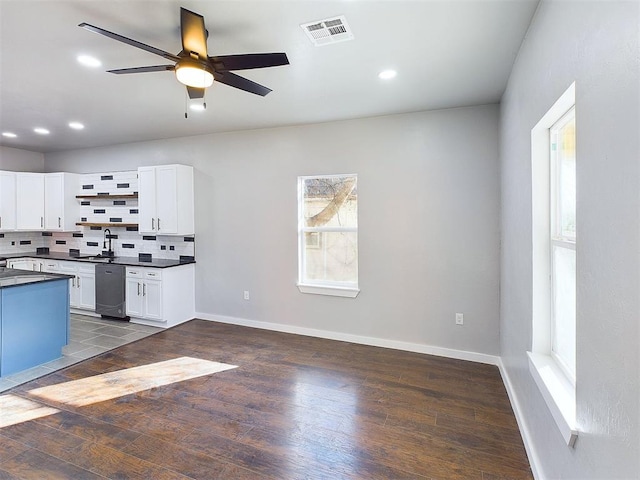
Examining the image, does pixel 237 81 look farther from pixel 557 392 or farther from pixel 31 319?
pixel 31 319

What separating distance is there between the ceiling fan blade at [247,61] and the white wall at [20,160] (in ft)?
19.7

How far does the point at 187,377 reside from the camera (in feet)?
10.8

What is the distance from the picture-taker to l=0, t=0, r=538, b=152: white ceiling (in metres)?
2.02

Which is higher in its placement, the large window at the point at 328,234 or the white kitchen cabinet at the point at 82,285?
the large window at the point at 328,234

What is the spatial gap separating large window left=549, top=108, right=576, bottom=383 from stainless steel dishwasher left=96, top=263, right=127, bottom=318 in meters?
5.19

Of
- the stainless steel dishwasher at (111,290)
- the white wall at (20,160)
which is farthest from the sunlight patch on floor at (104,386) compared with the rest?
the white wall at (20,160)

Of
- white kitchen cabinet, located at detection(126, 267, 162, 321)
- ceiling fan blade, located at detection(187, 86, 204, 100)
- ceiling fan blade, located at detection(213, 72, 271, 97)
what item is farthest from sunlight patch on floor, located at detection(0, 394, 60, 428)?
ceiling fan blade, located at detection(213, 72, 271, 97)

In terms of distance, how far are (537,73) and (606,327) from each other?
156cm

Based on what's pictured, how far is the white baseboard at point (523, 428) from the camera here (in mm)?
1969

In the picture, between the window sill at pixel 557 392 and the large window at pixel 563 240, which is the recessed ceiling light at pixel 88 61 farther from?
the window sill at pixel 557 392

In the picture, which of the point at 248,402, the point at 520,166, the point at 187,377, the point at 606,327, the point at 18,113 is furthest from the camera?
the point at 18,113

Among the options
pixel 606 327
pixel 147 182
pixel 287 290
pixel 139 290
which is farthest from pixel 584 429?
pixel 147 182

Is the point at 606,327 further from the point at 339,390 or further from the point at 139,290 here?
the point at 139,290

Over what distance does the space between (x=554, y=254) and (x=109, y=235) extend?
6311 mm
